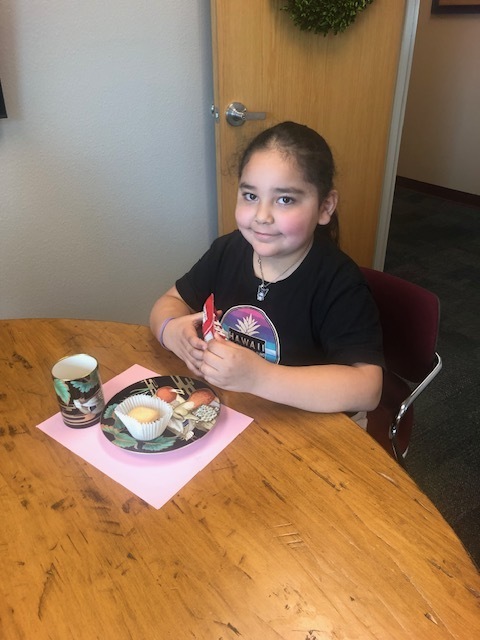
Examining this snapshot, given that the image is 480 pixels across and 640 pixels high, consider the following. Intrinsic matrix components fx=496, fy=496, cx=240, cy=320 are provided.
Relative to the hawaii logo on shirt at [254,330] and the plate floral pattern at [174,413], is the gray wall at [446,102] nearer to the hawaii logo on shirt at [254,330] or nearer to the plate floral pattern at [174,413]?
the hawaii logo on shirt at [254,330]

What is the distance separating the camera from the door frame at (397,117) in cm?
224

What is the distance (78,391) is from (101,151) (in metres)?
1.18

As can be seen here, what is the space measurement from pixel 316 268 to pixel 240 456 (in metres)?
0.46

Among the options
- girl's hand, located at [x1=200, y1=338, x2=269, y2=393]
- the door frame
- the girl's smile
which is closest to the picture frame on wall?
the door frame

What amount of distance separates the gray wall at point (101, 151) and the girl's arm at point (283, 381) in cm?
112

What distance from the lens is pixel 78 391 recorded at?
2.62 ft

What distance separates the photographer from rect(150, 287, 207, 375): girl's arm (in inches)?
37.4

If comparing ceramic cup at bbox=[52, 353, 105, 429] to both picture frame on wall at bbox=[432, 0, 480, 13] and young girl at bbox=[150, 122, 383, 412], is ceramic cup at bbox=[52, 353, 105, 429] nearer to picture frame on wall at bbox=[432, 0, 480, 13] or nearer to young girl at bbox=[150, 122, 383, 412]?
young girl at bbox=[150, 122, 383, 412]

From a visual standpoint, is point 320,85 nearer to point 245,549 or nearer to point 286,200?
point 286,200

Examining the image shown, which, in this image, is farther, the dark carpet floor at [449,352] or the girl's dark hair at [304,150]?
the dark carpet floor at [449,352]

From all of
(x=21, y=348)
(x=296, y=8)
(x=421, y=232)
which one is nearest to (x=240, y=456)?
(x=21, y=348)

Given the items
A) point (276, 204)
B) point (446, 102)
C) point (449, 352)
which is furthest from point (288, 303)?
point (446, 102)

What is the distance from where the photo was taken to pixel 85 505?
26.9 inches

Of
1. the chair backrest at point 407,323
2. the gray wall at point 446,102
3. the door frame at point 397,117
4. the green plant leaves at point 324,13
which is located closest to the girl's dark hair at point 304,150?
the chair backrest at point 407,323
